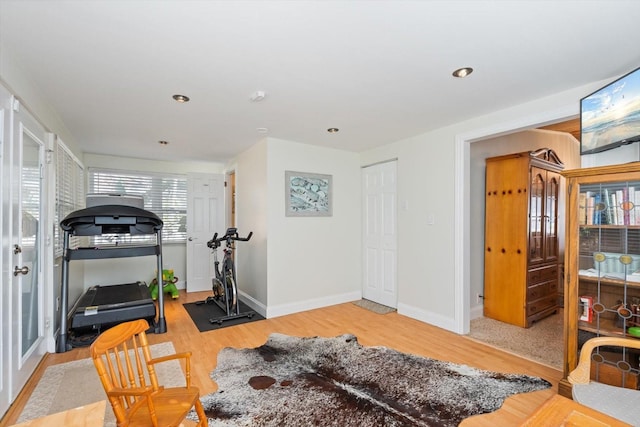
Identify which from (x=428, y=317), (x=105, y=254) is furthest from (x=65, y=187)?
(x=428, y=317)

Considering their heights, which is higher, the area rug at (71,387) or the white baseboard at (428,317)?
the white baseboard at (428,317)

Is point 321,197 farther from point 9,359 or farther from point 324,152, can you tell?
point 9,359

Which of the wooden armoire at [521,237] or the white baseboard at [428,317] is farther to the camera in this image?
the wooden armoire at [521,237]

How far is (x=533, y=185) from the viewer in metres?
3.73

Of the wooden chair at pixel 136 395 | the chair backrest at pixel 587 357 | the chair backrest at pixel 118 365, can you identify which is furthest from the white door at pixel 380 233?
the chair backrest at pixel 118 365

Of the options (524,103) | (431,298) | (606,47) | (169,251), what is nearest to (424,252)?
(431,298)

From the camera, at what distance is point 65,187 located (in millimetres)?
3748

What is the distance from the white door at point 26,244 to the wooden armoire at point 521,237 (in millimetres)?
4752

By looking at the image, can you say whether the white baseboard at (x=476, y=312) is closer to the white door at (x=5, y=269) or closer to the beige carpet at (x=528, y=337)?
the beige carpet at (x=528, y=337)

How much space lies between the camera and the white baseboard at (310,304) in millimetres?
4102

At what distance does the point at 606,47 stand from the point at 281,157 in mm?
3271

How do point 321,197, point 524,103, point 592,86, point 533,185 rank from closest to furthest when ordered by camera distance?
point 592,86, point 524,103, point 533,185, point 321,197

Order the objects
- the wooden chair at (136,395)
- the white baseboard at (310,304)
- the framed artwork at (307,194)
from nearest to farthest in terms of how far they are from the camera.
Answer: the wooden chair at (136,395)
the white baseboard at (310,304)
the framed artwork at (307,194)

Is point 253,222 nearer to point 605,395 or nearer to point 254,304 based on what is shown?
point 254,304
